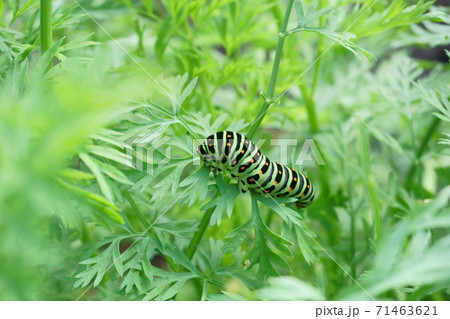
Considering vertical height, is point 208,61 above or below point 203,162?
above

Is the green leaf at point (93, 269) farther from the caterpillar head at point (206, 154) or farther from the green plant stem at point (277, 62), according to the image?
the green plant stem at point (277, 62)

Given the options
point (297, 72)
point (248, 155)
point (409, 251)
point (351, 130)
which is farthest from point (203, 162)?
point (351, 130)

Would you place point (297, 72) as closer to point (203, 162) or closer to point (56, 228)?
point (203, 162)

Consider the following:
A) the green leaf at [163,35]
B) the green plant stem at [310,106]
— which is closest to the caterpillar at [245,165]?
the green leaf at [163,35]

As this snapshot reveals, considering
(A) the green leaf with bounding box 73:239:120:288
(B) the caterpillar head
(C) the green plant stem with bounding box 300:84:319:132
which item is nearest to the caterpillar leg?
(B) the caterpillar head
